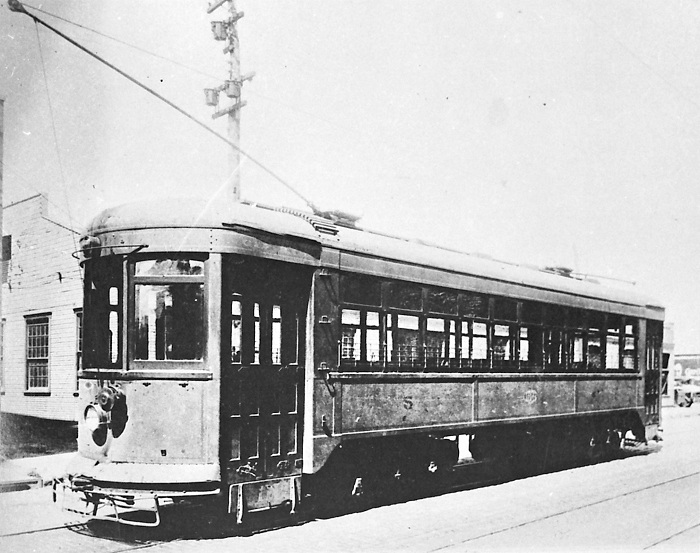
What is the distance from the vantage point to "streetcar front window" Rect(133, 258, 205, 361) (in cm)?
795

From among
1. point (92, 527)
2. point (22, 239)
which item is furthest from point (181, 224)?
point (22, 239)

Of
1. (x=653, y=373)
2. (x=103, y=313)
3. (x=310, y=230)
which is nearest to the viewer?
(x=103, y=313)

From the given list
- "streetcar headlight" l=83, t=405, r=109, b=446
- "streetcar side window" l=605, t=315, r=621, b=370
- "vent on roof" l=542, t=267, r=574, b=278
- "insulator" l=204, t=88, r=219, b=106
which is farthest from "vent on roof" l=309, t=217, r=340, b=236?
"streetcar side window" l=605, t=315, r=621, b=370

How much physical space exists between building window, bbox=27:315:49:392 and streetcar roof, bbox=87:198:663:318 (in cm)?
681

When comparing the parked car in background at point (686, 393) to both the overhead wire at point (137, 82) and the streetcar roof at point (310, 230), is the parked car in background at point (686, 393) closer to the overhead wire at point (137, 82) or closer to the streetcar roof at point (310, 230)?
the streetcar roof at point (310, 230)

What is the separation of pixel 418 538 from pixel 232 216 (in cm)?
368

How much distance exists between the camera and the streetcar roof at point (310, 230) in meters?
8.05

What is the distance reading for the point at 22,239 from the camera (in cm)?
1433

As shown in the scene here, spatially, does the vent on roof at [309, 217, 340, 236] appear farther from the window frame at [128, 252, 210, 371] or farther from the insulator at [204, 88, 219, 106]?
the insulator at [204, 88, 219, 106]

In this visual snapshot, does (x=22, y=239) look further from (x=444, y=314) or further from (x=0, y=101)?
(x=444, y=314)

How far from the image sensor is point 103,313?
824cm

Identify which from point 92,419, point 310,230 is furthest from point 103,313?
point 310,230

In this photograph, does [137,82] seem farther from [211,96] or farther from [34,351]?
[34,351]

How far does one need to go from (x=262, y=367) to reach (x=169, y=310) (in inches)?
43.2
